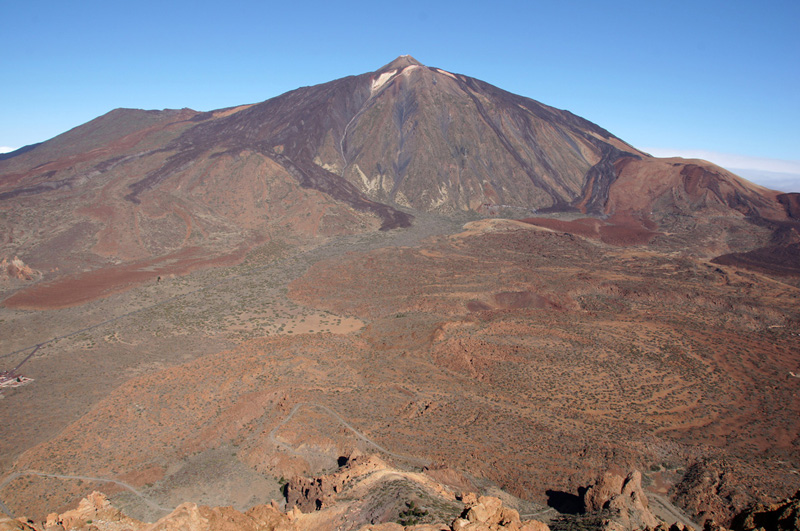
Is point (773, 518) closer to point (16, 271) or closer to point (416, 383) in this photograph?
point (416, 383)

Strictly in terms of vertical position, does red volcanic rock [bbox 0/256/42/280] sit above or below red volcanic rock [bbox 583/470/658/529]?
above

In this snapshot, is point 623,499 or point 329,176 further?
point 329,176

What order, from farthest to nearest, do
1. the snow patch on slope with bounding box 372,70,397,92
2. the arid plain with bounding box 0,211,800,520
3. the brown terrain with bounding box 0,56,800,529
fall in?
the snow patch on slope with bounding box 372,70,397,92, the arid plain with bounding box 0,211,800,520, the brown terrain with bounding box 0,56,800,529

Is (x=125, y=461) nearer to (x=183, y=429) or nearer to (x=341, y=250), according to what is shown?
(x=183, y=429)

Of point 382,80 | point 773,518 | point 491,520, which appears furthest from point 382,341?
point 382,80

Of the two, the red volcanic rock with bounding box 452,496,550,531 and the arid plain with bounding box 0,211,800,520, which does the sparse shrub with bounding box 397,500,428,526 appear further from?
the arid plain with bounding box 0,211,800,520

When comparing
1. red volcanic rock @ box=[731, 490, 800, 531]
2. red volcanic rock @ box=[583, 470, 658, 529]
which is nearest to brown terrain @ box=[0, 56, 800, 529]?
red volcanic rock @ box=[583, 470, 658, 529]
